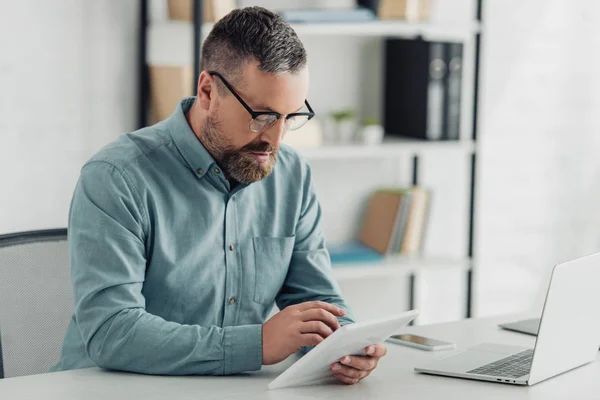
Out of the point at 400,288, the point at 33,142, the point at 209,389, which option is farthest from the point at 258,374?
the point at 400,288

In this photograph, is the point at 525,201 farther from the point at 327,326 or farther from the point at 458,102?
the point at 327,326

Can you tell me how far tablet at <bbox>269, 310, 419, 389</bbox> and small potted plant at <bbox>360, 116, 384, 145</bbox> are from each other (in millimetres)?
1595

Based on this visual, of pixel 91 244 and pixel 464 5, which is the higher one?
pixel 464 5

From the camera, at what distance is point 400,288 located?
3.54m

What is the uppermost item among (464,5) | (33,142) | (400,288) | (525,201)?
(464,5)

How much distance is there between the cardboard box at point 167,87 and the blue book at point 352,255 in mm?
715

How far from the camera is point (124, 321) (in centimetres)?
156

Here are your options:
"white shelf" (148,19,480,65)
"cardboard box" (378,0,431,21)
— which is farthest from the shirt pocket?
"cardboard box" (378,0,431,21)

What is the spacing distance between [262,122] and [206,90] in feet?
0.43

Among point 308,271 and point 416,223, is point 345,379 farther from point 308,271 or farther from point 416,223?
point 416,223

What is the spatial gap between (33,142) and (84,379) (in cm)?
146

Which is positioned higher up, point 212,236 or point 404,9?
point 404,9

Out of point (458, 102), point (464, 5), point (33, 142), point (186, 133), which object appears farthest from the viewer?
point (464, 5)

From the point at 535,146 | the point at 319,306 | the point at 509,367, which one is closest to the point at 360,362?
the point at 319,306
